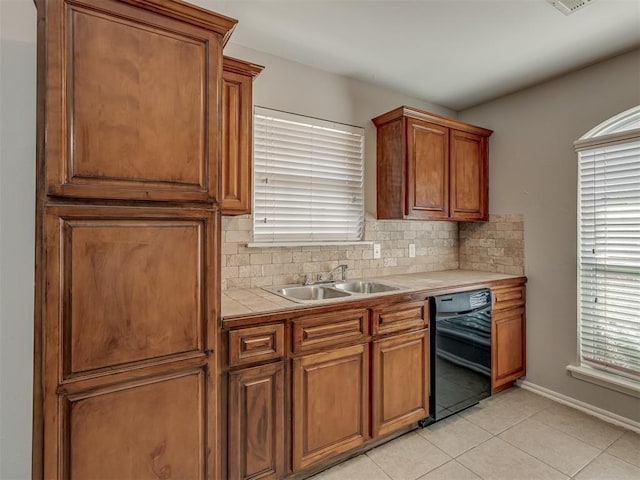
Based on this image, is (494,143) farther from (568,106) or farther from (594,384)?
(594,384)

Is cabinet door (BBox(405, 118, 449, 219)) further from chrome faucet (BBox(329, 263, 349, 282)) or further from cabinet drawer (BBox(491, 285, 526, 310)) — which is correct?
cabinet drawer (BBox(491, 285, 526, 310))


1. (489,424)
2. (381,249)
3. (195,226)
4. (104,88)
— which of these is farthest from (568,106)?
(104,88)

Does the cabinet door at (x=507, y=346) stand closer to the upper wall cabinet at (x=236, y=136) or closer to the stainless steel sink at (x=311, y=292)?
the stainless steel sink at (x=311, y=292)

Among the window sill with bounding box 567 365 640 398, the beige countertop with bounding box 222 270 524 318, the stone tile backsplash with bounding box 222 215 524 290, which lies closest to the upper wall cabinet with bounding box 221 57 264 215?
the stone tile backsplash with bounding box 222 215 524 290

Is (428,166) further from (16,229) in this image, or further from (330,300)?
(16,229)

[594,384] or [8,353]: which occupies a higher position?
[8,353]

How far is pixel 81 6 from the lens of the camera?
4.00 ft

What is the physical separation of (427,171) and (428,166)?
4 centimetres

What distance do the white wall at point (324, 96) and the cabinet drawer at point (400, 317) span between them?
3.31ft

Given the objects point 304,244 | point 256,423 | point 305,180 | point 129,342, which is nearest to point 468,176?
point 305,180

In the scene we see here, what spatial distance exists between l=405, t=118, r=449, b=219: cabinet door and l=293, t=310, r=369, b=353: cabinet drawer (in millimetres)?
1105

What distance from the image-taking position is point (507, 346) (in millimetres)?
2848

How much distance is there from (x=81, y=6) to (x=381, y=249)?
2.47 m

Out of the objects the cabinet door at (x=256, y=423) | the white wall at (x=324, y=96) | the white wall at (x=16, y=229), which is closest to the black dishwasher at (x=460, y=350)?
the white wall at (x=324, y=96)
